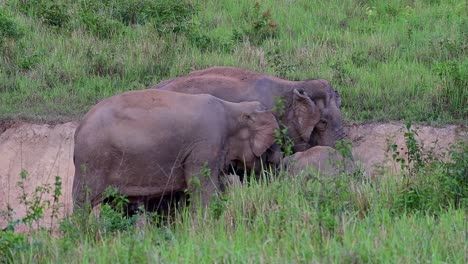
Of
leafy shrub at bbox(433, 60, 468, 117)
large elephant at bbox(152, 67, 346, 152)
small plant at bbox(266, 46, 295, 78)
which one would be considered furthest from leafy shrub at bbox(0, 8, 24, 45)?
leafy shrub at bbox(433, 60, 468, 117)

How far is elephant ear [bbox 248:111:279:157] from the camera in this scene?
9641 mm

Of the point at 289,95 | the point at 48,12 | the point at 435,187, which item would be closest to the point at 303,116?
the point at 289,95

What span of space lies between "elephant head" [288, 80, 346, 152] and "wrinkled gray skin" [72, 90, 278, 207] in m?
1.33

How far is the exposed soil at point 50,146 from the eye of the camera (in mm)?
11961

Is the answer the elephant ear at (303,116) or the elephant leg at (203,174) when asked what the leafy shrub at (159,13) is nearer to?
the elephant ear at (303,116)

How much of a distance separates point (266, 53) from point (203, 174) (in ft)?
15.8

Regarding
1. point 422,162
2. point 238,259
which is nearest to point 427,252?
point 238,259

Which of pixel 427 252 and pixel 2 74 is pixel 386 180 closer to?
pixel 427 252

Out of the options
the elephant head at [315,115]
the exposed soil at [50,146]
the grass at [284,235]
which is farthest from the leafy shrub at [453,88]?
the grass at [284,235]

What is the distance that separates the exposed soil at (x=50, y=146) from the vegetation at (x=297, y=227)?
3175 mm

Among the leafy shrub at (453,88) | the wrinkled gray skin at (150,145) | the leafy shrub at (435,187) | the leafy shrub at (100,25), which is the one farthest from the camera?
the leafy shrub at (100,25)

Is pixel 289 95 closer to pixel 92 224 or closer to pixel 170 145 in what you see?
pixel 170 145

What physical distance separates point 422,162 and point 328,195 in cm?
137

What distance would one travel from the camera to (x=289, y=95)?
417 inches
